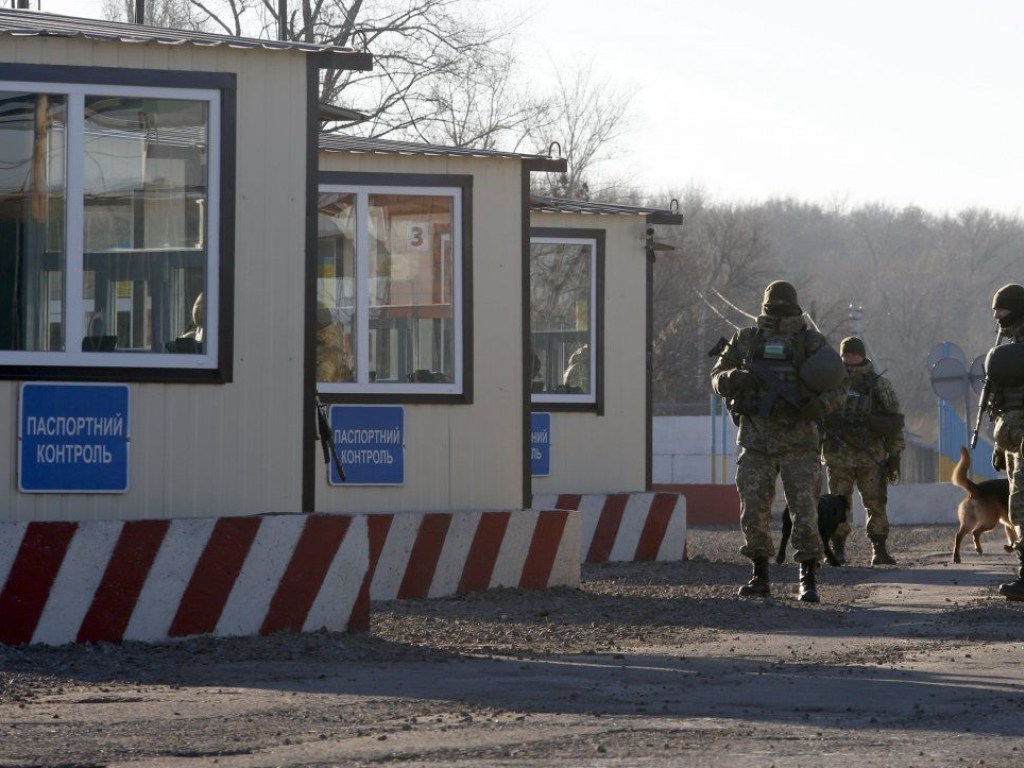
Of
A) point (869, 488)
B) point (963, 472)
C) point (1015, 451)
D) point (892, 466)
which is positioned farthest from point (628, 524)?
point (1015, 451)

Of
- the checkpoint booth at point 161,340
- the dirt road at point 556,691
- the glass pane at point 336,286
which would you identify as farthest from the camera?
the glass pane at point 336,286

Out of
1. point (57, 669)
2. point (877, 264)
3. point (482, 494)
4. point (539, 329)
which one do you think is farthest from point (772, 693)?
point (877, 264)

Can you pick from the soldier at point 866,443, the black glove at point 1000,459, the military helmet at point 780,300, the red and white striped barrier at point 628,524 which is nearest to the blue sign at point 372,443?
the military helmet at point 780,300

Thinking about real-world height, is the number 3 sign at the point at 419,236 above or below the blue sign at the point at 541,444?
above

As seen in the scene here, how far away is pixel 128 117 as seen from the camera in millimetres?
9766

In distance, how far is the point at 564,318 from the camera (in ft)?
56.1

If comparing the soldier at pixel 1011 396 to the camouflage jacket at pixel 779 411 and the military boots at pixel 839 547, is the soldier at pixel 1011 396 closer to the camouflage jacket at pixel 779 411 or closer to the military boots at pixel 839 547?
the camouflage jacket at pixel 779 411

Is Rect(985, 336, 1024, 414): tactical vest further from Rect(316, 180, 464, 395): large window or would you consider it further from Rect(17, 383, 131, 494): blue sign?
Rect(17, 383, 131, 494): blue sign

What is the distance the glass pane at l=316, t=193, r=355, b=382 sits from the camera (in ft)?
43.2

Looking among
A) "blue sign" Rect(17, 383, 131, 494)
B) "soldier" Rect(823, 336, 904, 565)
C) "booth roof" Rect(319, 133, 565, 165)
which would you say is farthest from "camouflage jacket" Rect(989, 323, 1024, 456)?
"blue sign" Rect(17, 383, 131, 494)

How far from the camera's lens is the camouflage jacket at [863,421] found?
56.4ft

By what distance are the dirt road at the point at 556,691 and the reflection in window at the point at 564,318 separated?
4856mm

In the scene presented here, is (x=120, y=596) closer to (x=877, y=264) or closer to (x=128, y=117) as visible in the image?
(x=128, y=117)

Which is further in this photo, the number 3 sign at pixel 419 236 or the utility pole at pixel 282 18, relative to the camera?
the utility pole at pixel 282 18
